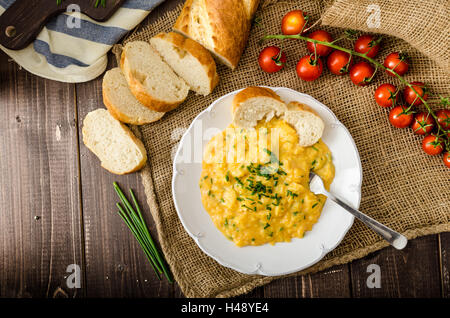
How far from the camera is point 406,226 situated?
2.76 meters

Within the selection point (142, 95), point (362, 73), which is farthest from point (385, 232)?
point (142, 95)

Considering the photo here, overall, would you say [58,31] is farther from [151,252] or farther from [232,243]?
[232,243]

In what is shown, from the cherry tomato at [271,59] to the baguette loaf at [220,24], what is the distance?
0.18 meters

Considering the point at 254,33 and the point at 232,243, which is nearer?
the point at 232,243

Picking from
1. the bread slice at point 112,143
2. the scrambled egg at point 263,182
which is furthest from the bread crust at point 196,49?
the bread slice at point 112,143

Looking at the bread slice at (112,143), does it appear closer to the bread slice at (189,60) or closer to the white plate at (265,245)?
the white plate at (265,245)

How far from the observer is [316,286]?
288 cm

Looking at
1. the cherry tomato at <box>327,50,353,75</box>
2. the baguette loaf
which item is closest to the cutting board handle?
the baguette loaf

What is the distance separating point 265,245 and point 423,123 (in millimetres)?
1482

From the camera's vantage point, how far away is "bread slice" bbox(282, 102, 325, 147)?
99.2 inches

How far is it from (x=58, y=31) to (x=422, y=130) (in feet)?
9.72

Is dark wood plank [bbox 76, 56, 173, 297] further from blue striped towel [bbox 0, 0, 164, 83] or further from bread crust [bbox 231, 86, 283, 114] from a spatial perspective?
bread crust [bbox 231, 86, 283, 114]
